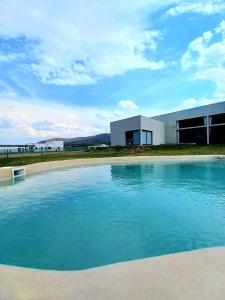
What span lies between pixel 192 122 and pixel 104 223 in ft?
124

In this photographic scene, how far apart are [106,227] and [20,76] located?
1519cm

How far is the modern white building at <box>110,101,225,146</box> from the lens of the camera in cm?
3688

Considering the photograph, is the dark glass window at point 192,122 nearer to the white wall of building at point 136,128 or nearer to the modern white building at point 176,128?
the modern white building at point 176,128

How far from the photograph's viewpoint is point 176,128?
42500 mm

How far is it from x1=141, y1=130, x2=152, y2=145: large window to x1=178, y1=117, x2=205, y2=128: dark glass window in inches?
259

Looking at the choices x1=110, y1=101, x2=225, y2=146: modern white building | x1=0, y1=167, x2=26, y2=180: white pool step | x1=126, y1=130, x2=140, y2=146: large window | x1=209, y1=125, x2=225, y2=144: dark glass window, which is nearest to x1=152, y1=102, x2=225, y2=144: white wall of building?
x1=110, y1=101, x2=225, y2=146: modern white building

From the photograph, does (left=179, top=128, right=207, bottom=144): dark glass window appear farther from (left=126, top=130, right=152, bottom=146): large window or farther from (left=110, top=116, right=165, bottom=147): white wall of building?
(left=126, top=130, right=152, bottom=146): large window

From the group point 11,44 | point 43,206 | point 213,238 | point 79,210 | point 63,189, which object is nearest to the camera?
point 213,238

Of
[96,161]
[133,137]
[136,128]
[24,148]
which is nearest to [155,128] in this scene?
[133,137]

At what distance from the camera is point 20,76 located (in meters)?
17.5

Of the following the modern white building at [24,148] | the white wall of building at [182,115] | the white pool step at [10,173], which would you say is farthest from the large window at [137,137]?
the white pool step at [10,173]

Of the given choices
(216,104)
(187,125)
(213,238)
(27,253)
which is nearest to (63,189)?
(27,253)

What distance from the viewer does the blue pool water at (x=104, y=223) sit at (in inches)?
176

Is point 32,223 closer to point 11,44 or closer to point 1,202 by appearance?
point 1,202
